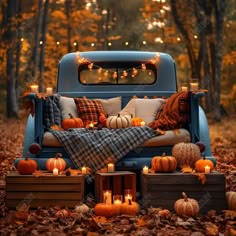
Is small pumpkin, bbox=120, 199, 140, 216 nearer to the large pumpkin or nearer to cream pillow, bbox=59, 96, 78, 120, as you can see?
the large pumpkin

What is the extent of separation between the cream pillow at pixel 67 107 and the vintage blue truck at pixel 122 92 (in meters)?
0.50

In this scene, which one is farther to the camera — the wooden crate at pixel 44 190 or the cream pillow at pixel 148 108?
the cream pillow at pixel 148 108

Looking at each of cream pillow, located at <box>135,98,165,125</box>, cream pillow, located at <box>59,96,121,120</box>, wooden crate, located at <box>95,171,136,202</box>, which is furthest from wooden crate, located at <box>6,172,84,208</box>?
cream pillow, located at <box>135,98,165,125</box>

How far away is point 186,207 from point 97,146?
1.53 m

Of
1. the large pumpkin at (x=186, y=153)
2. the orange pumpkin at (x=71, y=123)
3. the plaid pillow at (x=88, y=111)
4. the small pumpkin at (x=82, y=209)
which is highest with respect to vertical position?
the plaid pillow at (x=88, y=111)

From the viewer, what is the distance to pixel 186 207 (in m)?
6.01

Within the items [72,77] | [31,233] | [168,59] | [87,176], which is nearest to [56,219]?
[31,233]

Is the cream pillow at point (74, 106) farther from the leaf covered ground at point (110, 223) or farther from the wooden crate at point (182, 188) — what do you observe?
the wooden crate at point (182, 188)

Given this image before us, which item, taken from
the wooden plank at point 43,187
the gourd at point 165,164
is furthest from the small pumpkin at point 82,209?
the gourd at point 165,164

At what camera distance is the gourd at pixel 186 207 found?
602 cm

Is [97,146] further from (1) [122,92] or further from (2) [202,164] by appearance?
(1) [122,92]

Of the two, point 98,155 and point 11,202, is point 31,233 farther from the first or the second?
point 98,155

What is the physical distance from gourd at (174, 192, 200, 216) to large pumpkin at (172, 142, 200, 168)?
775 millimetres

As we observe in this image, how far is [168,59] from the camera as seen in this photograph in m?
9.54
